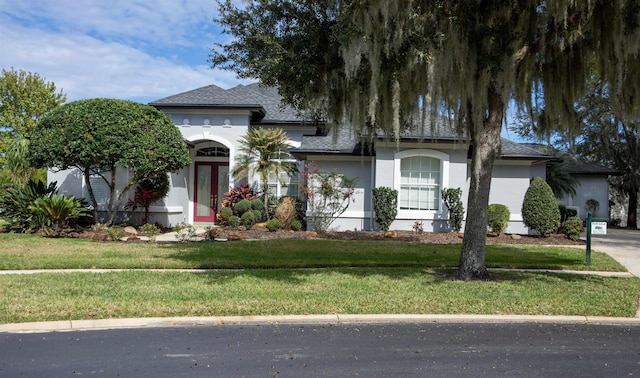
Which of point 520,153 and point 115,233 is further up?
point 520,153

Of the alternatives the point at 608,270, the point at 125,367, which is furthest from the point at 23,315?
the point at 608,270

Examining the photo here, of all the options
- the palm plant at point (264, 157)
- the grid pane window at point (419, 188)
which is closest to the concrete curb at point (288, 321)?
the grid pane window at point (419, 188)

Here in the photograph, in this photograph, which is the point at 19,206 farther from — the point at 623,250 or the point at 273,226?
the point at 623,250

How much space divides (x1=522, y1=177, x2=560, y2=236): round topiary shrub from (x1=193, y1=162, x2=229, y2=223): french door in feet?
37.2

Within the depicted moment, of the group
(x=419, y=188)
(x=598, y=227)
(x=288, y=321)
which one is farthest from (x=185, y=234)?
(x=598, y=227)

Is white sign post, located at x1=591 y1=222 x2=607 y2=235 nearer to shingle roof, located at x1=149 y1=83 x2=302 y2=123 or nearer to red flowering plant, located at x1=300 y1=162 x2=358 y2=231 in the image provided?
red flowering plant, located at x1=300 y1=162 x2=358 y2=231

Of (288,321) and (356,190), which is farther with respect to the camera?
(356,190)

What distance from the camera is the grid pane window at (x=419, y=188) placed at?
16.3m

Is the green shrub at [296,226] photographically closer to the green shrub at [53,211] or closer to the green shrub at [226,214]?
the green shrub at [226,214]

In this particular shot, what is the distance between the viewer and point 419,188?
16.4 m

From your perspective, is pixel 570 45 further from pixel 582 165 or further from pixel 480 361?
pixel 582 165

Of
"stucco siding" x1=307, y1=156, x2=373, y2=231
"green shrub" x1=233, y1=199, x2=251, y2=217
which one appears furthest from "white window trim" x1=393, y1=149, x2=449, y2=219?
"green shrub" x1=233, y1=199, x2=251, y2=217

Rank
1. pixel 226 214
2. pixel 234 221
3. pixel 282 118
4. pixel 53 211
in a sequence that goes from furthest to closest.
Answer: pixel 282 118 → pixel 226 214 → pixel 234 221 → pixel 53 211

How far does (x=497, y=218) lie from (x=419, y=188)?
269 cm
